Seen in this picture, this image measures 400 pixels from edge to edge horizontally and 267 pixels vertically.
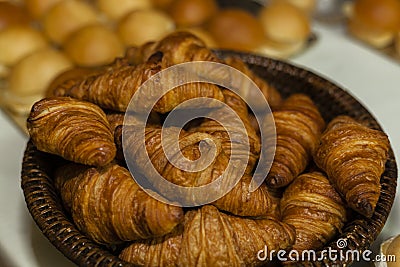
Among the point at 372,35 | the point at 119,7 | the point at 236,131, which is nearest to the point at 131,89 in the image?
the point at 236,131

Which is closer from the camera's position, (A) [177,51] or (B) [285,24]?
(A) [177,51]

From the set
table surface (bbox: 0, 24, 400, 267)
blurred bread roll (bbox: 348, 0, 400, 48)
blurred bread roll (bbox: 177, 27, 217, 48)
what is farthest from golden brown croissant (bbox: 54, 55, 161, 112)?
blurred bread roll (bbox: 348, 0, 400, 48)

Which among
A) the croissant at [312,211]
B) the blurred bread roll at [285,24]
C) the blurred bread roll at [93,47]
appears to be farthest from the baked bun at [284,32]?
the croissant at [312,211]

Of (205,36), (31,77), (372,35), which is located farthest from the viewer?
(372,35)

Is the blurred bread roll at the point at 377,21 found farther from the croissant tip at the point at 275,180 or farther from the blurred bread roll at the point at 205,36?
the croissant tip at the point at 275,180

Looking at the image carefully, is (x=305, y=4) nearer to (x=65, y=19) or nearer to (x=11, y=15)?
(x=65, y=19)

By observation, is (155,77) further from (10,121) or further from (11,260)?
(10,121)
